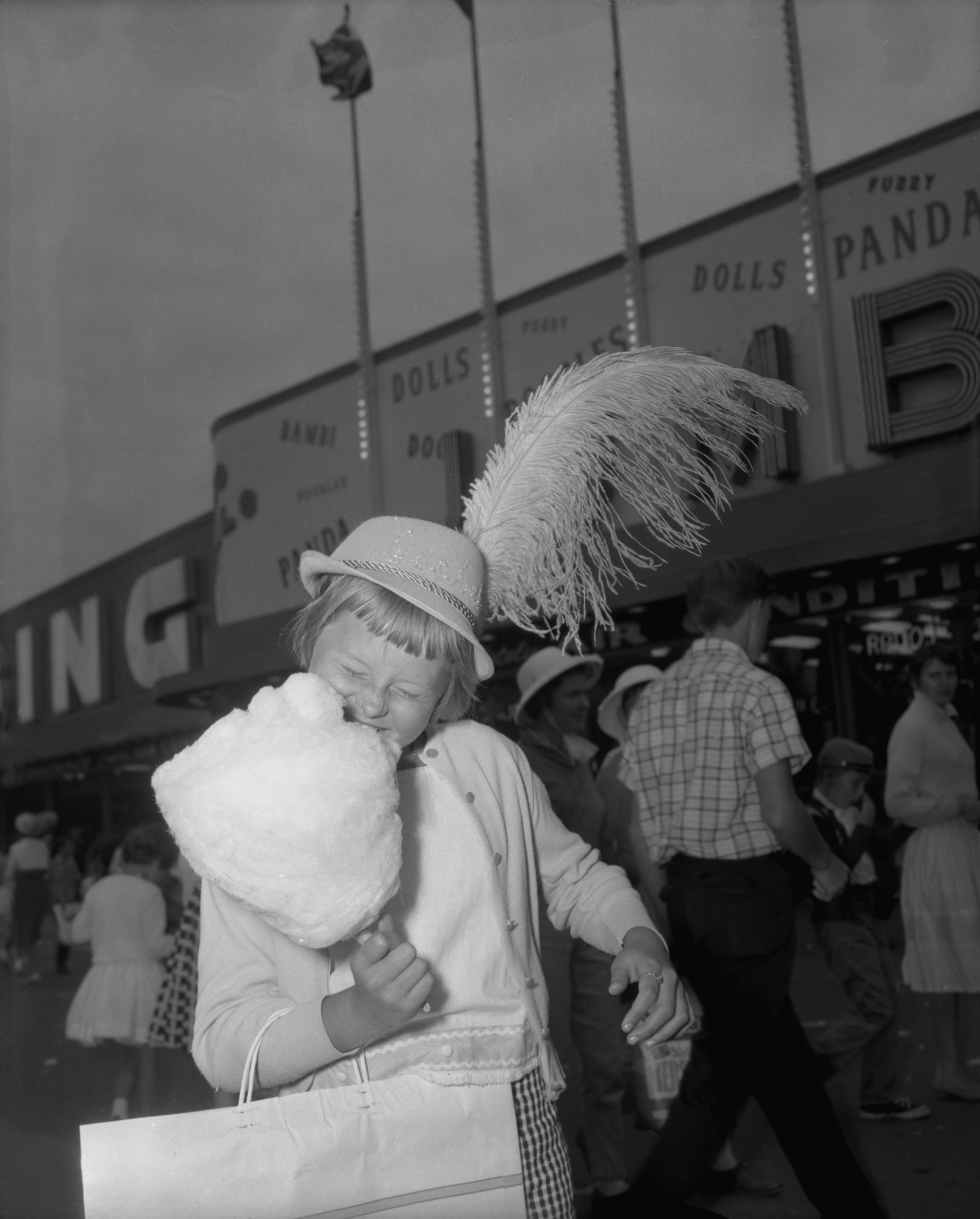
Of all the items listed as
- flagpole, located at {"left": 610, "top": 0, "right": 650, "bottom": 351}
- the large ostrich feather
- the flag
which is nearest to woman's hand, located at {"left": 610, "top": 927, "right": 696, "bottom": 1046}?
the large ostrich feather

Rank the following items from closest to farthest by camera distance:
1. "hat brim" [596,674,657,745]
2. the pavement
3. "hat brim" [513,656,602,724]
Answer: the pavement → "hat brim" [513,656,602,724] → "hat brim" [596,674,657,745]

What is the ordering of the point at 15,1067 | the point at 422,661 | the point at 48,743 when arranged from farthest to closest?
1. the point at 48,743
2. the point at 15,1067
3. the point at 422,661

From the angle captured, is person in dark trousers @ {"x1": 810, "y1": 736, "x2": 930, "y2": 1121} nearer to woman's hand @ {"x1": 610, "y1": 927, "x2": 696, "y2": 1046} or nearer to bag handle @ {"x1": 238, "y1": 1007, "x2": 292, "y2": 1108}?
woman's hand @ {"x1": 610, "y1": 927, "x2": 696, "y2": 1046}

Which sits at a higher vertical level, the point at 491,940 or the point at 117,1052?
the point at 491,940

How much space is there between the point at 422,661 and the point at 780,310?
4614 millimetres

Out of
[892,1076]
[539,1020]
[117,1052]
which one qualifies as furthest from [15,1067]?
[539,1020]

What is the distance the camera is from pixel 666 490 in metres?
1.68

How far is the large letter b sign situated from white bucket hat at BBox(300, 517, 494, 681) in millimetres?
3973

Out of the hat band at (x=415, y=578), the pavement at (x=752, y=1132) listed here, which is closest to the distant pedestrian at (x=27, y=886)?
the pavement at (x=752, y=1132)

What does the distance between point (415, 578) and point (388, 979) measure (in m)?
0.46

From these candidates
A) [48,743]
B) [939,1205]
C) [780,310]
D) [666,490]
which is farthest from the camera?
[48,743]

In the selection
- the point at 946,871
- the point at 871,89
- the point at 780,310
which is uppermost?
the point at 871,89

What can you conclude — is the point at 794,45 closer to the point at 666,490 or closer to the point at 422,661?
the point at 666,490

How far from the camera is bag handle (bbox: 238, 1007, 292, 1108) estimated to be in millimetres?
1128
